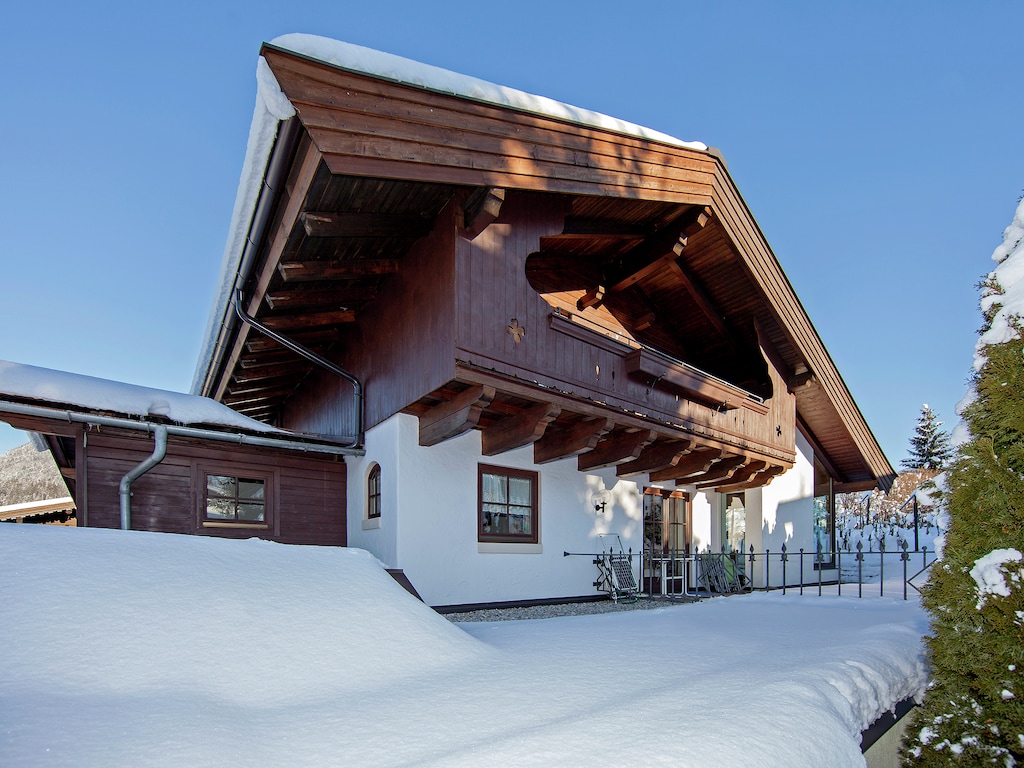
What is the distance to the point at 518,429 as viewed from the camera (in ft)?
27.0

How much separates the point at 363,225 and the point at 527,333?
2.18 meters

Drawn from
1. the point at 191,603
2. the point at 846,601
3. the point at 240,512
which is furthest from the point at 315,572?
the point at 846,601

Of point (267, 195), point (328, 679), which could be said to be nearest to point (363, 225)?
point (267, 195)

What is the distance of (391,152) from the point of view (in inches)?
229

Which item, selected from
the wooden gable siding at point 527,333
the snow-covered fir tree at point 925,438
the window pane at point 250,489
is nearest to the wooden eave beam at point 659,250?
the wooden gable siding at point 527,333

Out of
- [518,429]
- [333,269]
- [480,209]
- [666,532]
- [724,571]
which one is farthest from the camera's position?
[666,532]

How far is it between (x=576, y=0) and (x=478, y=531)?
1390 cm

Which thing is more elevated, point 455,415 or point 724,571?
point 455,415

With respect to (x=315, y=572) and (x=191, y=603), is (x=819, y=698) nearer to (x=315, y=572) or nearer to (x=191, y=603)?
(x=315, y=572)

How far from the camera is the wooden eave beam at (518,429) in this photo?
7.89m

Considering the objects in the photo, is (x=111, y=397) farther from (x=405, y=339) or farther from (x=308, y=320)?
(x=405, y=339)

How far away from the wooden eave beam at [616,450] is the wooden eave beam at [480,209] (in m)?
3.82

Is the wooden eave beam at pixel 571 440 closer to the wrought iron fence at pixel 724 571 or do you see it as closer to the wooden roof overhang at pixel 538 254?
the wooden roof overhang at pixel 538 254

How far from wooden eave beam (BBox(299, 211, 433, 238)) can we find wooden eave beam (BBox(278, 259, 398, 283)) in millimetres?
730
